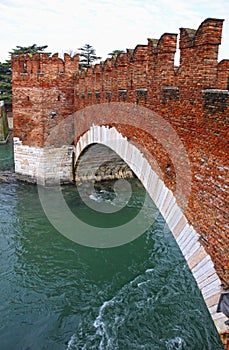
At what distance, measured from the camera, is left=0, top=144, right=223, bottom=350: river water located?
6.45 metres

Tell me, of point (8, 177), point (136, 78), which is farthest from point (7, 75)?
point (136, 78)

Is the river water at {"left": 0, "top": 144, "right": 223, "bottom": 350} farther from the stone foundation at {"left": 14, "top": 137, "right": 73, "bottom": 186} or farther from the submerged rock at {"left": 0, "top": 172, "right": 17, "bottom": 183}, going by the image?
the submerged rock at {"left": 0, "top": 172, "right": 17, "bottom": 183}

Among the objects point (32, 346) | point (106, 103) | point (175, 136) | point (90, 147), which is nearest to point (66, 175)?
point (90, 147)

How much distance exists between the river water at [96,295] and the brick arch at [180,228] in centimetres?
233

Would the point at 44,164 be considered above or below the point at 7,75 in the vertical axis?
below

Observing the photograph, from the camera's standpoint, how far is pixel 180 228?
5.20 metres

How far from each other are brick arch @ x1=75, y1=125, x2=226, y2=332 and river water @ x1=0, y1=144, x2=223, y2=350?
2328 millimetres

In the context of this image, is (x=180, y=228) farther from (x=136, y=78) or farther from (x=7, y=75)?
(x=7, y=75)

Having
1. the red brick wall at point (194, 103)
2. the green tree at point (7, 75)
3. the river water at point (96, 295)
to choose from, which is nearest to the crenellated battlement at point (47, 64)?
the red brick wall at point (194, 103)

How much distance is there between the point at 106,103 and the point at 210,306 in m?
6.07

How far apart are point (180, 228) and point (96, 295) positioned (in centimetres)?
343

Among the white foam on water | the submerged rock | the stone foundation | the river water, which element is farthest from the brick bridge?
the submerged rock

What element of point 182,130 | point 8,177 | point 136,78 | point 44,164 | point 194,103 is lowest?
point 8,177

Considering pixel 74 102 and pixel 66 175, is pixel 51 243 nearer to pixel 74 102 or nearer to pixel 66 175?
pixel 66 175
